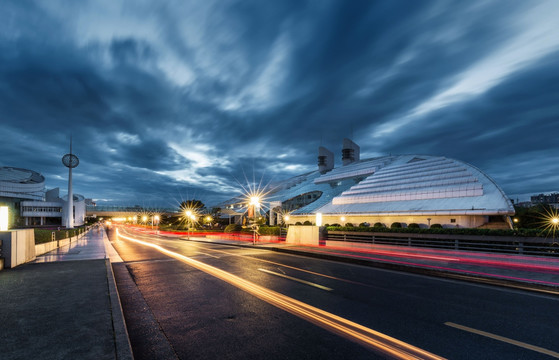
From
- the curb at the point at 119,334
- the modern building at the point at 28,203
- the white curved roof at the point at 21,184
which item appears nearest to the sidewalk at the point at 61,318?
the curb at the point at 119,334

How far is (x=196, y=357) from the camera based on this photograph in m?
4.73

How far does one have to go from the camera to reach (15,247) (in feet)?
43.0

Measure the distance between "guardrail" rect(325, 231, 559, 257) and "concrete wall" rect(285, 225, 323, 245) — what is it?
3.28 feet

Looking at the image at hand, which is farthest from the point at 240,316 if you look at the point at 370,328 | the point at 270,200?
the point at 270,200

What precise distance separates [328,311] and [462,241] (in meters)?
16.0

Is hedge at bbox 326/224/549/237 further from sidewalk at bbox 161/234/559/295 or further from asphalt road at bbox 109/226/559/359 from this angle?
asphalt road at bbox 109/226/559/359

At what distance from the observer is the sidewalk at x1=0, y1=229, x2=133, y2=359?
4.50 m

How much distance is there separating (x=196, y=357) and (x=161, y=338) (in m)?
1.18

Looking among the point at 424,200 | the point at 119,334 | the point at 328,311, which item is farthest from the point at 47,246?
the point at 424,200

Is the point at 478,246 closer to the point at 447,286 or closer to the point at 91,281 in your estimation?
the point at 447,286

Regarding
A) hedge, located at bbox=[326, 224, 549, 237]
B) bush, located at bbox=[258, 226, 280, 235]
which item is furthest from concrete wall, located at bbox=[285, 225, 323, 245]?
bush, located at bbox=[258, 226, 280, 235]

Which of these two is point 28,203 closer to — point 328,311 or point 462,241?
point 462,241

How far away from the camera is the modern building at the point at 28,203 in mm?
110344

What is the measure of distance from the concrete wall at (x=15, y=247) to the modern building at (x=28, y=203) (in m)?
121
